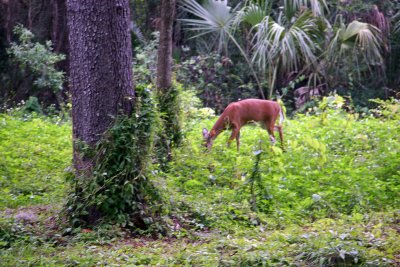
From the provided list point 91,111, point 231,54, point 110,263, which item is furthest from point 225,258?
point 231,54

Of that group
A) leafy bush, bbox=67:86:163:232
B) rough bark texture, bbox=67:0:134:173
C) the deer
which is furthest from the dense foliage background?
the deer

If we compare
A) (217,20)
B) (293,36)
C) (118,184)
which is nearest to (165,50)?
(118,184)

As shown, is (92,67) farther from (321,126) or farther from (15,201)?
(321,126)

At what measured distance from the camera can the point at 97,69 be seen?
752 cm

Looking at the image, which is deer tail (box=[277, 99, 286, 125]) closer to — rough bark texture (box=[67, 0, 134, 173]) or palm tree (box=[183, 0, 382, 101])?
palm tree (box=[183, 0, 382, 101])

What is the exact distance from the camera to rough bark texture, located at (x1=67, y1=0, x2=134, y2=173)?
7.52 m

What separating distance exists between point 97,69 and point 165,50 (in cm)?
296

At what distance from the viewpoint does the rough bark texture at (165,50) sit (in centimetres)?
1031

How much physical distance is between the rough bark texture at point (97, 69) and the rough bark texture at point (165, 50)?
2.72 m

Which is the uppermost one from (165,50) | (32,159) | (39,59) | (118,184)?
(165,50)

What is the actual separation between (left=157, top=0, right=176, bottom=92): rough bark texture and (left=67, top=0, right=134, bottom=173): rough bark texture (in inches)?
107

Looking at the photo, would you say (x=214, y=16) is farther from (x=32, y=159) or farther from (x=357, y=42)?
(x=32, y=159)

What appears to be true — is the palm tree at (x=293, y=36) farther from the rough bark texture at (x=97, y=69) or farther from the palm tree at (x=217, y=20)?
the rough bark texture at (x=97, y=69)

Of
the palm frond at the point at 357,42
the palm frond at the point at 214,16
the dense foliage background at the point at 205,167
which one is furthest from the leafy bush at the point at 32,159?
the palm frond at the point at 357,42
